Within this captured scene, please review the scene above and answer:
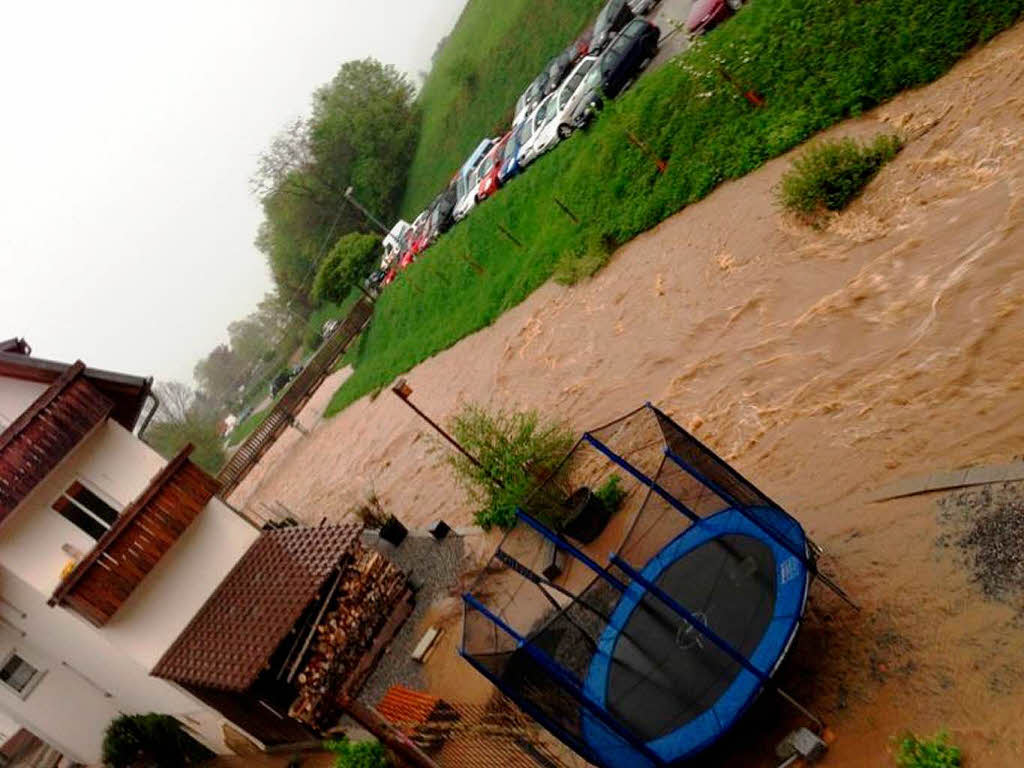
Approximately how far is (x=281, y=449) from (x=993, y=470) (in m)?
33.2

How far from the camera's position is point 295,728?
43.9ft

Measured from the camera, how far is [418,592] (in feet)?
51.4

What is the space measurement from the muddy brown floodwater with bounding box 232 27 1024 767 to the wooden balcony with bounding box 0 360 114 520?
809 centimetres

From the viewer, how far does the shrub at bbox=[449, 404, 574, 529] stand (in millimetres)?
14164

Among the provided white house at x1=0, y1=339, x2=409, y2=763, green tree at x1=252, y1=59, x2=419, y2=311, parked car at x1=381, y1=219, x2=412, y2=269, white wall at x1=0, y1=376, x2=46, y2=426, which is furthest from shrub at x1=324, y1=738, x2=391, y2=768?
green tree at x1=252, y1=59, x2=419, y2=311

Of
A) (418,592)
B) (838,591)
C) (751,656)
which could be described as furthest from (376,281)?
(751,656)

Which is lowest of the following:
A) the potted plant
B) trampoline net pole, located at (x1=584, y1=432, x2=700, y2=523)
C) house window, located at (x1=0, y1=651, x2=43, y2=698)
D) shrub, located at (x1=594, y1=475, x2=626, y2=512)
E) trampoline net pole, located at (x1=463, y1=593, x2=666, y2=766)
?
house window, located at (x1=0, y1=651, x2=43, y2=698)

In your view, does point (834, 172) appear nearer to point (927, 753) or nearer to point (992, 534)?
point (992, 534)

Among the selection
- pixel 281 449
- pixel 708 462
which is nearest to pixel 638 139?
pixel 708 462

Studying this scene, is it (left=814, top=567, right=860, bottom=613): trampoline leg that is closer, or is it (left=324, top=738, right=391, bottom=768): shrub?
(left=814, top=567, right=860, bottom=613): trampoline leg

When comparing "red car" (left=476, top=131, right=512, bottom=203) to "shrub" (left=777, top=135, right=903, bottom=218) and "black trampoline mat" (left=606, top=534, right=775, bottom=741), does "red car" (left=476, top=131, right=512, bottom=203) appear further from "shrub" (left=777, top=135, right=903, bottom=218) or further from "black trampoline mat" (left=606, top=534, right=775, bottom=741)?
"black trampoline mat" (left=606, top=534, right=775, bottom=741)

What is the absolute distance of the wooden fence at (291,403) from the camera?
112 feet

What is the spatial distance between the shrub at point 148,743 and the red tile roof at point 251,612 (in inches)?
121

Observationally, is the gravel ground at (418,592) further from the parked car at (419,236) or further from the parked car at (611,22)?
the parked car at (419,236)
